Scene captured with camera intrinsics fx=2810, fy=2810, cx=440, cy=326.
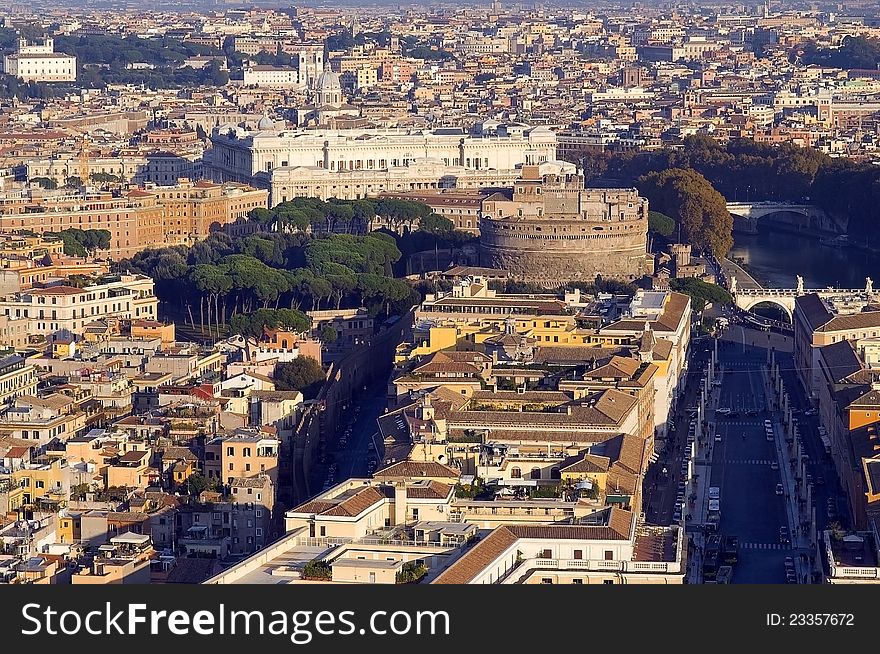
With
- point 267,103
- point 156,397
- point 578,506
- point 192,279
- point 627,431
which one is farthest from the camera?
point 267,103

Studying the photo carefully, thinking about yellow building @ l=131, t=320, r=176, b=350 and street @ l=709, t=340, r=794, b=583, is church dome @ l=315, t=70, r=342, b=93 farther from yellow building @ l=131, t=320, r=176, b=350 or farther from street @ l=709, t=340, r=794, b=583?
street @ l=709, t=340, r=794, b=583

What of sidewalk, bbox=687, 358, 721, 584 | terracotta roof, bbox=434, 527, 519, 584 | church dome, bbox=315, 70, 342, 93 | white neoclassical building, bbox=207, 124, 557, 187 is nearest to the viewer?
terracotta roof, bbox=434, 527, 519, 584

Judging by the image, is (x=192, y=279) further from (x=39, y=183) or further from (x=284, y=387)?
(x=39, y=183)

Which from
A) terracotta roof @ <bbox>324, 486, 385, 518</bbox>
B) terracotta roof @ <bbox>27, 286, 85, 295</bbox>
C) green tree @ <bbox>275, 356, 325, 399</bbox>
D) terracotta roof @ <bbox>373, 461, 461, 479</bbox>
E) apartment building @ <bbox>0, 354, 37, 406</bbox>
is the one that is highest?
terracotta roof @ <bbox>324, 486, 385, 518</bbox>

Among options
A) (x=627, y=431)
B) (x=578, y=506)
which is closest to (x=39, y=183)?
(x=627, y=431)

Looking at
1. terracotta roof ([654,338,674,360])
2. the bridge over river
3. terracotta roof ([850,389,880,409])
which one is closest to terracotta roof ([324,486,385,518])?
terracotta roof ([850,389,880,409])

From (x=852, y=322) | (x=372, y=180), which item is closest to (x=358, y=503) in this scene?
(x=852, y=322)
